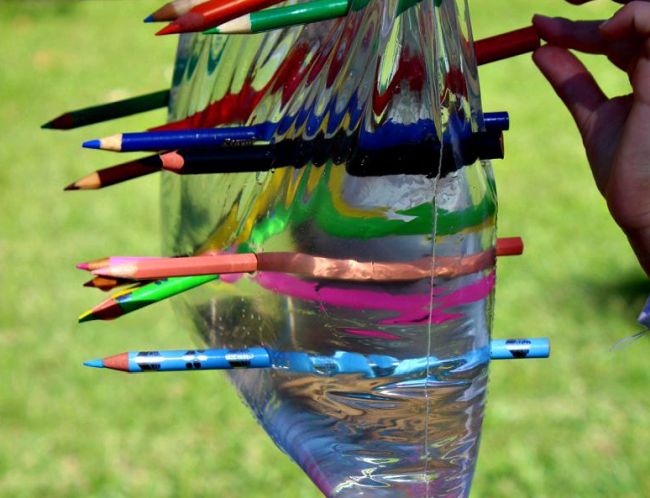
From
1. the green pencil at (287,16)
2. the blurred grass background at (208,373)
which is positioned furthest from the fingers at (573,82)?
the blurred grass background at (208,373)

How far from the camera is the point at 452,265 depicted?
0.52m

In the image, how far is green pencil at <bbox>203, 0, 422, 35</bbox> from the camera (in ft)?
1.51

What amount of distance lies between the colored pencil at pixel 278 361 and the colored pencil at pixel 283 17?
7.1 inches

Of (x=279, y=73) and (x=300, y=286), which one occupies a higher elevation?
(x=279, y=73)

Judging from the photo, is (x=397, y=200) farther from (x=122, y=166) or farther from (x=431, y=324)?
(x=122, y=166)

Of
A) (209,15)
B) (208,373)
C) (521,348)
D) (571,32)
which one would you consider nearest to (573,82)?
(571,32)

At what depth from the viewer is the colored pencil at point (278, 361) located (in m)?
0.53

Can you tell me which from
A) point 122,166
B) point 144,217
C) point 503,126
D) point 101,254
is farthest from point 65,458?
point 503,126

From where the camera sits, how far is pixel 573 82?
66 cm

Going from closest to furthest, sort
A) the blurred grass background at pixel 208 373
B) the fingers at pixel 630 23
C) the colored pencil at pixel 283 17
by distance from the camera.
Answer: the colored pencil at pixel 283 17 → the fingers at pixel 630 23 → the blurred grass background at pixel 208 373

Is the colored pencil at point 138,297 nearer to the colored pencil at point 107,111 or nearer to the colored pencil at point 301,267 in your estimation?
the colored pencil at point 301,267

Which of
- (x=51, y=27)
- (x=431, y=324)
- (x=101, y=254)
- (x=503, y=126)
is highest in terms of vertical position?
(x=51, y=27)

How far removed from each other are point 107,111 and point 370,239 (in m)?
0.26

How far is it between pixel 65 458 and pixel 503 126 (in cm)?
146
